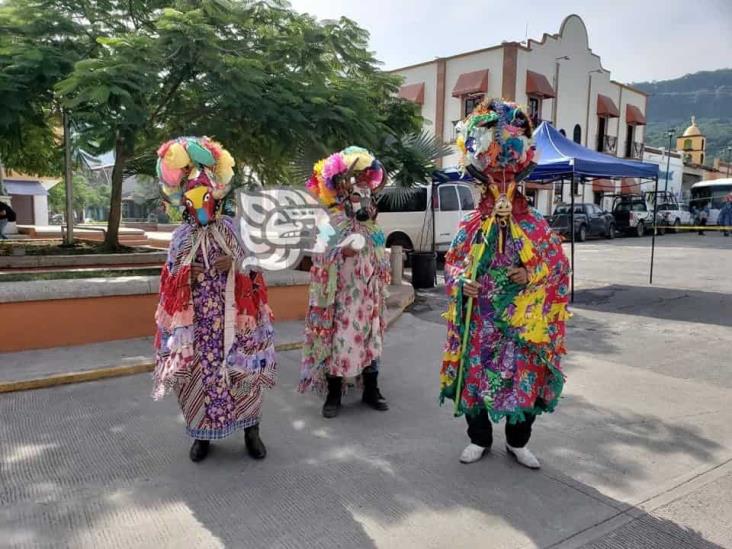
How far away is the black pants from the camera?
10.7 ft

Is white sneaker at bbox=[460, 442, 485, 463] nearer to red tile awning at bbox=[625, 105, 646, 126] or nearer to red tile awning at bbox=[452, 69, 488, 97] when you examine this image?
red tile awning at bbox=[452, 69, 488, 97]

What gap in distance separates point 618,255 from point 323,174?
48.3ft

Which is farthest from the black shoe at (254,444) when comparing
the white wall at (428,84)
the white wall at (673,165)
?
the white wall at (673,165)

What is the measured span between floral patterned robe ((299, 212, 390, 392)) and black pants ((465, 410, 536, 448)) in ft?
3.44

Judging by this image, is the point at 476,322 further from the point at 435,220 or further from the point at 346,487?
the point at 435,220

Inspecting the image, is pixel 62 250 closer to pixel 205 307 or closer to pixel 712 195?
pixel 205 307

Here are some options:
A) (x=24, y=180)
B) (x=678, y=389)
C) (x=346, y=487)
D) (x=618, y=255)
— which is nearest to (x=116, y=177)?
(x=346, y=487)

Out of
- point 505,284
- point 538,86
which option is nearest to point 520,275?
point 505,284

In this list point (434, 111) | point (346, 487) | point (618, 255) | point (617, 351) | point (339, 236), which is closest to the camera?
point (346, 487)

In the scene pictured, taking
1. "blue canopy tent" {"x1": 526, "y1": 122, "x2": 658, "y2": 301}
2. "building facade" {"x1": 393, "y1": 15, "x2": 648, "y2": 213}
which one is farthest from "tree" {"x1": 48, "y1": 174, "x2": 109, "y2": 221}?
"blue canopy tent" {"x1": 526, "y1": 122, "x2": 658, "y2": 301}

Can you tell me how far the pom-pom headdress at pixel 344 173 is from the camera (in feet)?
13.1

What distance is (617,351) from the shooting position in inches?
236

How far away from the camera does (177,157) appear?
3.05 metres

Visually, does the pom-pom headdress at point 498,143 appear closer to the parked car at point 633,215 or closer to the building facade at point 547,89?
the building facade at point 547,89
